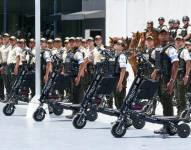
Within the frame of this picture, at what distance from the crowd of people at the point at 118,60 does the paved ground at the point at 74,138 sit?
0.72m

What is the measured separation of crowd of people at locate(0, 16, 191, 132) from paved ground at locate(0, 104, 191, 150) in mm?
719

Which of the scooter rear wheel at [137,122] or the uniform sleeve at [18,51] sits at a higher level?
the uniform sleeve at [18,51]

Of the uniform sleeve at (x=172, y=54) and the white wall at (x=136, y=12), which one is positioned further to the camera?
the white wall at (x=136, y=12)

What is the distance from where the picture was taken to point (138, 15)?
35.9 m

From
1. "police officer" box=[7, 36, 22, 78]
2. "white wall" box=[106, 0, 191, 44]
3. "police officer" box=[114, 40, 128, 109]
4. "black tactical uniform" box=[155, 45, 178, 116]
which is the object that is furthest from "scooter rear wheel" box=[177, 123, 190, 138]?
"white wall" box=[106, 0, 191, 44]

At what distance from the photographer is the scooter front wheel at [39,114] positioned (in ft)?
57.6

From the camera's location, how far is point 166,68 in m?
14.3

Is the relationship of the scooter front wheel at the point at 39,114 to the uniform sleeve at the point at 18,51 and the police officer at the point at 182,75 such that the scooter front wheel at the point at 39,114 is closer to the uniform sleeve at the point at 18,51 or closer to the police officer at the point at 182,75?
the police officer at the point at 182,75

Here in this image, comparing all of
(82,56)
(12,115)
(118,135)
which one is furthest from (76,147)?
(12,115)

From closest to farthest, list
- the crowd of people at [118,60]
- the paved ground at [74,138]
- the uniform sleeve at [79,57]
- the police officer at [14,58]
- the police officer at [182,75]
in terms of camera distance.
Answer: the paved ground at [74,138] < the crowd of people at [118,60] < the police officer at [182,75] < the uniform sleeve at [79,57] < the police officer at [14,58]

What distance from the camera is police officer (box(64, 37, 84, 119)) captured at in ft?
59.1

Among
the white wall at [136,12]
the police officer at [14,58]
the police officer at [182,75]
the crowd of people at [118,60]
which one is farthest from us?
the white wall at [136,12]

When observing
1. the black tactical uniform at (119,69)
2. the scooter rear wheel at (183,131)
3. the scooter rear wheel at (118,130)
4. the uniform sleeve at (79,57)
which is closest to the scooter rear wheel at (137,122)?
the scooter rear wheel at (118,130)

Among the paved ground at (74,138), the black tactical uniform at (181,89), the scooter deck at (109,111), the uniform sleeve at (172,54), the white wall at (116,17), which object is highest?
the white wall at (116,17)
